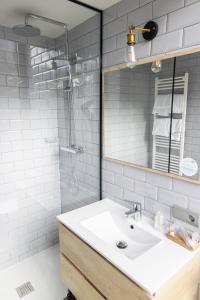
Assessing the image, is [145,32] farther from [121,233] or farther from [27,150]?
[27,150]

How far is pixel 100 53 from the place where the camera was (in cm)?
178

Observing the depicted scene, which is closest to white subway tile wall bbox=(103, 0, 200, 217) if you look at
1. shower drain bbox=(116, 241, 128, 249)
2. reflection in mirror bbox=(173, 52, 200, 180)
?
reflection in mirror bbox=(173, 52, 200, 180)

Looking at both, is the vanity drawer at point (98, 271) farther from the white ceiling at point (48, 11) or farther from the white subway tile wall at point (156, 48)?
the white ceiling at point (48, 11)

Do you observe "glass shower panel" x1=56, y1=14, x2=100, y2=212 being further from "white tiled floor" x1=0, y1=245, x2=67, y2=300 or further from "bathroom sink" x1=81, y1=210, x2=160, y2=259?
"white tiled floor" x1=0, y1=245, x2=67, y2=300

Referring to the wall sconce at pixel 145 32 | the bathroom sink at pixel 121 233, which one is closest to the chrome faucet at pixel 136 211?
the bathroom sink at pixel 121 233

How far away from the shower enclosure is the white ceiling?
1 cm

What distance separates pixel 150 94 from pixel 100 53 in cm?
65

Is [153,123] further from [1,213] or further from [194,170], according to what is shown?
[1,213]

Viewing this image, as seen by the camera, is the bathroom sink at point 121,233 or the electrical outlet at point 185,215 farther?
the bathroom sink at point 121,233

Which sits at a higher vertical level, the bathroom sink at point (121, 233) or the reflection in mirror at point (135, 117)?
the reflection in mirror at point (135, 117)

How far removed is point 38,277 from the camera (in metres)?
2.06

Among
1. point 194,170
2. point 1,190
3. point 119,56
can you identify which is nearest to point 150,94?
point 119,56

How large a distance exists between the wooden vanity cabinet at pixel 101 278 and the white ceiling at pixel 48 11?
5.55 ft

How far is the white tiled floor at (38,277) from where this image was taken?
73.5 inches
